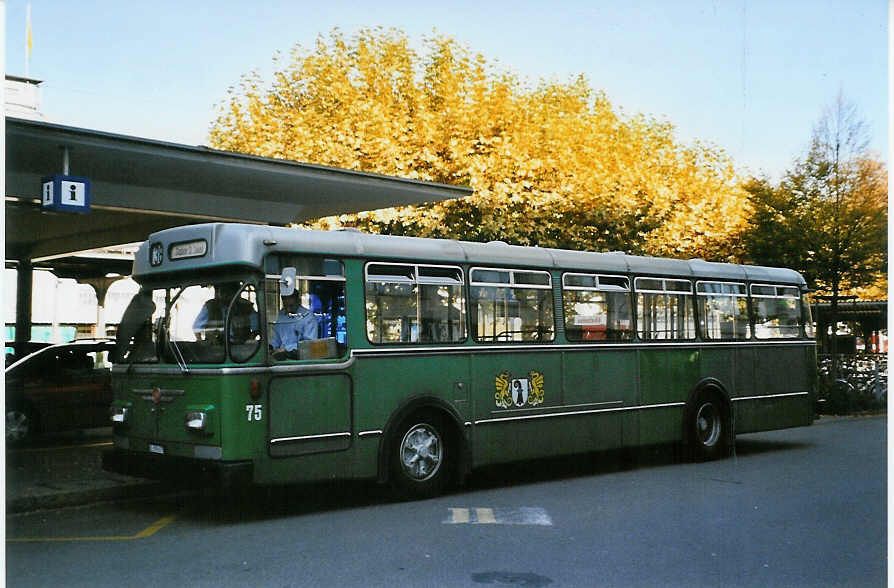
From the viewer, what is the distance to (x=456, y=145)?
25875 millimetres

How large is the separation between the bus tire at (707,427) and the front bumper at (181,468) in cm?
709

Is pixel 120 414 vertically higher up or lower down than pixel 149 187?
lower down

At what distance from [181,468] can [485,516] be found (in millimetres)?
2770

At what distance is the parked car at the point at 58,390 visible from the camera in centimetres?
1569

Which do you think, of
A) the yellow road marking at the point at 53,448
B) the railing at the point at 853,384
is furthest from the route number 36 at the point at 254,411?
the railing at the point at 853,384

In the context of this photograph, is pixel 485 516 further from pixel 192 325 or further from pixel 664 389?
pixel 664 389

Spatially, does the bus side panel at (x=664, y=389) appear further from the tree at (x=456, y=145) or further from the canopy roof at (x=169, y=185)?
the tree at (x=456, y=145)

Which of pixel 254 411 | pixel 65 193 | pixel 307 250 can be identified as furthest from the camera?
pixel 65 193

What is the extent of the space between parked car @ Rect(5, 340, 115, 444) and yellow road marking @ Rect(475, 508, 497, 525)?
26.9 ft

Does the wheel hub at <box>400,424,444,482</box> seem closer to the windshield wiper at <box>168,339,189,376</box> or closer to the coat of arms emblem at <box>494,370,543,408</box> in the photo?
the coat of arms emblem at <box>494,370,543,408</box>

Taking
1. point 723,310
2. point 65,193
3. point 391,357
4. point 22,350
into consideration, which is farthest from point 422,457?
point 22,350

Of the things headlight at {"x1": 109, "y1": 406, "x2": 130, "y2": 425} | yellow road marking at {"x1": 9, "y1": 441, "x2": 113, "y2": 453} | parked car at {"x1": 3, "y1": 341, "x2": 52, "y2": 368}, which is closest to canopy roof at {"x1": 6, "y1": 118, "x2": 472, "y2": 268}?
parked car at {"x1": 3, "y1": 341, "x2": 52, "y2": 368}

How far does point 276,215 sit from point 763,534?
10094mm

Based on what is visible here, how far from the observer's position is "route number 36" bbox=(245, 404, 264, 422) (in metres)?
9.50
